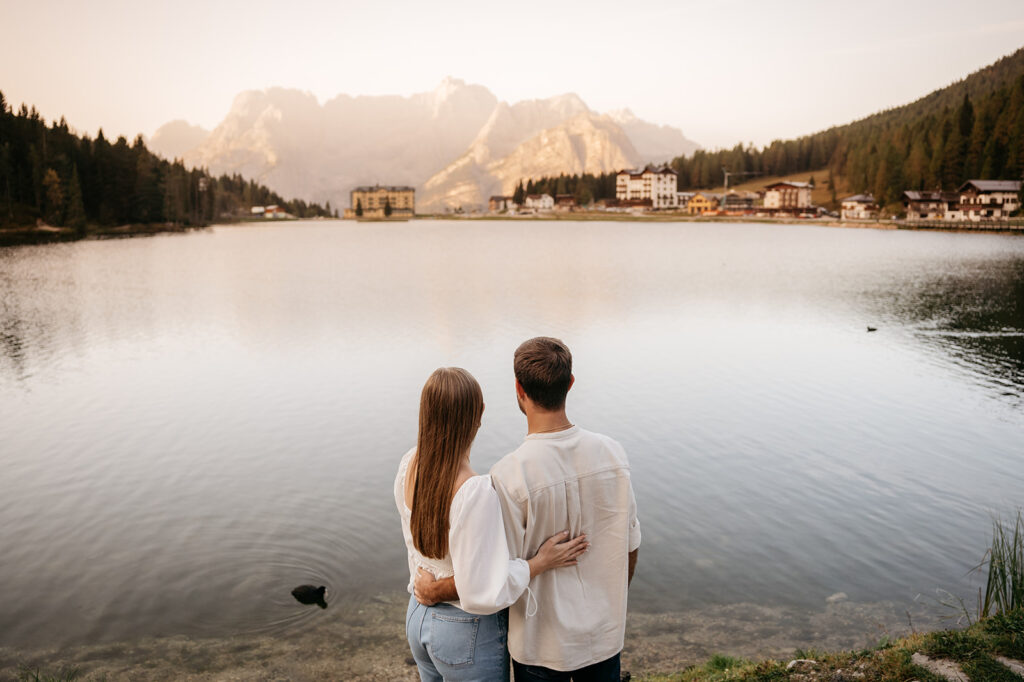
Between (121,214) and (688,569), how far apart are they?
160069 mm

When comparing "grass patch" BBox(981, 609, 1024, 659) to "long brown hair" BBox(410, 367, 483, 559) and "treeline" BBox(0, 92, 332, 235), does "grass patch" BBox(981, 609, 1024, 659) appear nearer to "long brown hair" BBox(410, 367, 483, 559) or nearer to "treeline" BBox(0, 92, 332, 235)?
"long brown hair" BBox(410, 367, 483, 559)

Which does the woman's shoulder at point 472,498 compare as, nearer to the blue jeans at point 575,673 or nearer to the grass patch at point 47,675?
the blue jeans at point 575,673

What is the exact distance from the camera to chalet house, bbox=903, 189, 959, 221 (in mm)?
153625

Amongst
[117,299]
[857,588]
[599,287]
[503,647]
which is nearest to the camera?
[503,647]

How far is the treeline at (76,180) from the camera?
120 meters

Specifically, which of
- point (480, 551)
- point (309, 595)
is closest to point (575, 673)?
point (480, 551)

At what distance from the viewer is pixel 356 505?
1373 centimetres

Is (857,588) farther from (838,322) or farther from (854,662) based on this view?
(838,322)

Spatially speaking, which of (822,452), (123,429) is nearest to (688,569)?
(822,452)

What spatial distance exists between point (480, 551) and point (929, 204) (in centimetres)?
18548

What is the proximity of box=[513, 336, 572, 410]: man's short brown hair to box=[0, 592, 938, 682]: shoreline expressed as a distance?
17.8 feet

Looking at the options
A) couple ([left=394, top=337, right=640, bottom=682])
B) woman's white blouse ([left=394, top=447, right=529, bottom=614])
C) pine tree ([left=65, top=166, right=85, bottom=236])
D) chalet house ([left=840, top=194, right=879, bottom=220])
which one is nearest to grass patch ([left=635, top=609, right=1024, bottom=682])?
couple ([left=394, top=337, right=640, bottom=682])

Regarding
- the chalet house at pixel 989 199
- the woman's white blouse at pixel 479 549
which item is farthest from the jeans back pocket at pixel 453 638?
the chalet house at pixel 989 199

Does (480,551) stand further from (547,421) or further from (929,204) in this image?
(929,204)
